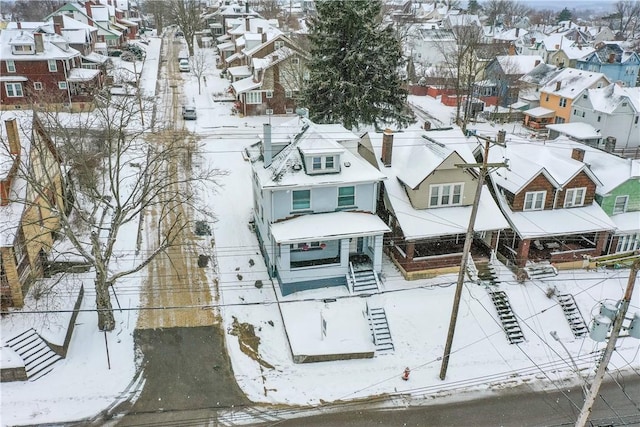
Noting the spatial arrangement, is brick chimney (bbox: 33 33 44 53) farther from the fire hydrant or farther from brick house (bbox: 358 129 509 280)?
the fire hydrant

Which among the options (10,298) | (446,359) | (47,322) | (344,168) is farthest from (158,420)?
(344,168)

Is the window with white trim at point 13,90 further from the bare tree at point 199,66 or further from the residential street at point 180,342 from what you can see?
the residential street at point 180,342

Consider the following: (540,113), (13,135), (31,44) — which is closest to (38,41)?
(31,44)

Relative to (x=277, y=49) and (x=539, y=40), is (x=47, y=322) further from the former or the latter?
(x=539, y=40)

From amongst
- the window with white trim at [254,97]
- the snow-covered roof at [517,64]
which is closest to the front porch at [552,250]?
the window with white trim at [254,97]

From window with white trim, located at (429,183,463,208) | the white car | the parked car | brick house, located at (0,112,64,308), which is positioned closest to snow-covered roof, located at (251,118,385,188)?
window with white trim, located at (429,183,463,208)
